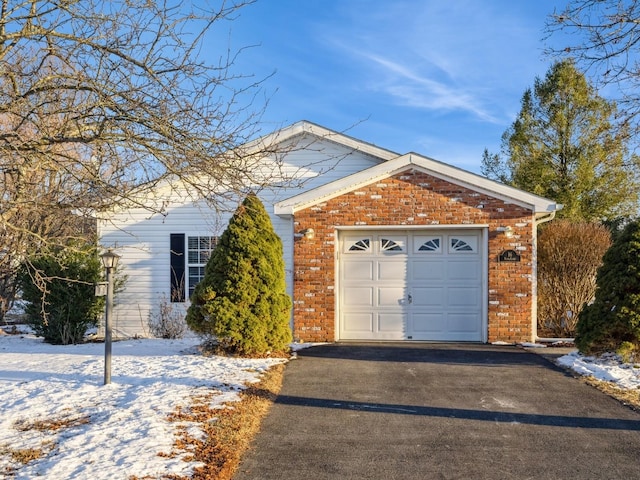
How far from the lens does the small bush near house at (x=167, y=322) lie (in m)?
12.4

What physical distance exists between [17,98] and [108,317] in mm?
3554

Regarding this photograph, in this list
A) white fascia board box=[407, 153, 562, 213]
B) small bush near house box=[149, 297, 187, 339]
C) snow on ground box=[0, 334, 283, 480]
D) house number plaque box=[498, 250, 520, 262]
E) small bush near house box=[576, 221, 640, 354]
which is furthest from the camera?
small bush near house box=[149, 297, 187, 339]

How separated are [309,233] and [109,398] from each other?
A: 5697 mm

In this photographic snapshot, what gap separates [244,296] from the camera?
360 inches

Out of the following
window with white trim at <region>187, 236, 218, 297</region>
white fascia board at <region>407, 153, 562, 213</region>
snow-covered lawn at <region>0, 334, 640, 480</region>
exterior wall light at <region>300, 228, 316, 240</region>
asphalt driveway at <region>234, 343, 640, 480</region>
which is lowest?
asphalt driveway at <region>234, 343, 640, 480</region>

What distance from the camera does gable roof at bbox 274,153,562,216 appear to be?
10.8 metres

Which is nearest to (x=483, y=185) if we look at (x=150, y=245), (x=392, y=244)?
(x=392, y=244)

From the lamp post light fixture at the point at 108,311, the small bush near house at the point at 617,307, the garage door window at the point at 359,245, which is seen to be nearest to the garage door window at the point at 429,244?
the garage door window at the point at 359,245

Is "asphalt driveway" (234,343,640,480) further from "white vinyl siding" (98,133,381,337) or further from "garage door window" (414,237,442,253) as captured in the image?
"white vinyl siding" (98,133,381,337)

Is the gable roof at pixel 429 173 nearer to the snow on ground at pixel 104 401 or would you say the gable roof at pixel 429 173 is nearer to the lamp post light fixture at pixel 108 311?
the snow on ground at pixel 104 401

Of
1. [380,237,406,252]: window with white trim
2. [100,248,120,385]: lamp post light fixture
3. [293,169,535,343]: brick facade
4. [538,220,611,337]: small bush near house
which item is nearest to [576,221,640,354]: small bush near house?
[293,169,535,343]: brick facade

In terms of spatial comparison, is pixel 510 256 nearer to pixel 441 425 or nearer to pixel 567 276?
pixel 567 276

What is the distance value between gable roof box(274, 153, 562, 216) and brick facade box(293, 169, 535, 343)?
0.11 m

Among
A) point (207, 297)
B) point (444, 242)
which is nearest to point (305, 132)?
point (444, 242)
